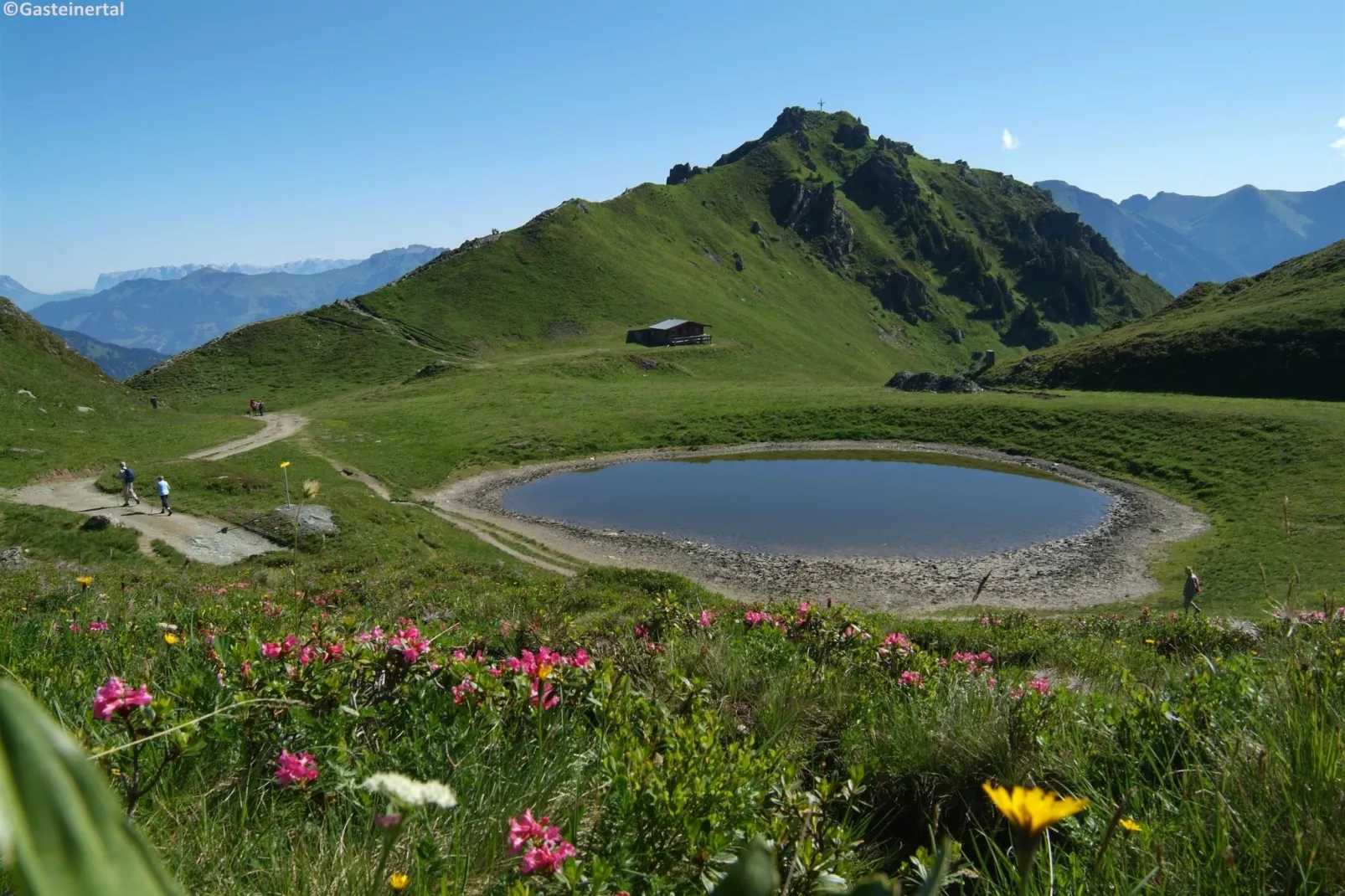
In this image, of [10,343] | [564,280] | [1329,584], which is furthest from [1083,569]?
[564,280]

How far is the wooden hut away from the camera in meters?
100

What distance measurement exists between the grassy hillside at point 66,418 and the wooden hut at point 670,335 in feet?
180

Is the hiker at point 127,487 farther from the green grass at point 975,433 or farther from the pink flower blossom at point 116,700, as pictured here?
the pink flower blossom at point 116,700

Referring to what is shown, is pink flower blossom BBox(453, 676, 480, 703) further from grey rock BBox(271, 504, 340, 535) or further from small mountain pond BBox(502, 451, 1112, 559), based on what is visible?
small mountain pond BBox(502, 451, 1112, 559)

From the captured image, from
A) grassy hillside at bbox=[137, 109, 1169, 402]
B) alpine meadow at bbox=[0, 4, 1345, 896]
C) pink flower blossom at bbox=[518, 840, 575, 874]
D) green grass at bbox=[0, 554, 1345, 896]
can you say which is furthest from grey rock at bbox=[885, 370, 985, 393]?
pink flower blossom at bbox=[518, 840, 575, 874]

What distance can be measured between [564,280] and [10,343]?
7652 centimetres

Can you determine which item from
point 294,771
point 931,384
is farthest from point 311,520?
point 931,384

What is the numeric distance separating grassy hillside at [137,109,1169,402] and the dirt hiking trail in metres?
47.9

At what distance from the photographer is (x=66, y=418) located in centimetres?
4072

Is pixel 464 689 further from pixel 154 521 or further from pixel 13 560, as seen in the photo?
pixel 154 521

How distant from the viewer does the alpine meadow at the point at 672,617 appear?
291cm

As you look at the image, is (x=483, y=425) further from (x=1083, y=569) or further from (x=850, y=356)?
(x=850, y=356)

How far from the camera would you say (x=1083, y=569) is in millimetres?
30250

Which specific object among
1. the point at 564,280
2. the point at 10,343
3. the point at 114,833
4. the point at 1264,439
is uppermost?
the point at 564,280
